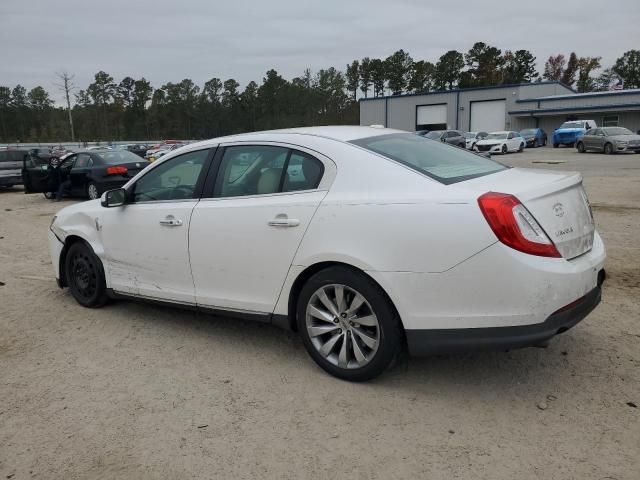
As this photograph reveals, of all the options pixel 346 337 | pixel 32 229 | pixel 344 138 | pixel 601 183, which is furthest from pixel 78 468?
pixel 601 183

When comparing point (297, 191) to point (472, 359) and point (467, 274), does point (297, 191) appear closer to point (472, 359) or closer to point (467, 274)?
point (467, 274)

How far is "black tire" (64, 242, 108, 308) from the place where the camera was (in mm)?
5039

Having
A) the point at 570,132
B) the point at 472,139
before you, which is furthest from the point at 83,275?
the point at 570,132

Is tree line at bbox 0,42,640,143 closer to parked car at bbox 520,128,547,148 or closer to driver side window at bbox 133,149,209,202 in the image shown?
parked car at bbox 520,128,547,148

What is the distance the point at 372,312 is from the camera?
3291 millimetres

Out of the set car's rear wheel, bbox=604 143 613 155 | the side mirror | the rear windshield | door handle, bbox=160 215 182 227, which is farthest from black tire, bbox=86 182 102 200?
car's rear wheel, bbox=604 143 613 155

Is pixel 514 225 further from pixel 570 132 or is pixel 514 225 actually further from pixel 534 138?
pixel 534 138

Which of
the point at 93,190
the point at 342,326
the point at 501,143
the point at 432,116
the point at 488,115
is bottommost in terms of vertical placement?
the point at 93,190

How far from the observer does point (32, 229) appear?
10617 mm

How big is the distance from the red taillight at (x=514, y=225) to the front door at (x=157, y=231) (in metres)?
2.24

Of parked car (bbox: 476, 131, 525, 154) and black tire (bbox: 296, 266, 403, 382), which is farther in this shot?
parked car (bbox: 476, 131, 525, 154)

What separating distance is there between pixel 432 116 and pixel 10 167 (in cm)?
4668

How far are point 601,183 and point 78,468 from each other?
14.9m

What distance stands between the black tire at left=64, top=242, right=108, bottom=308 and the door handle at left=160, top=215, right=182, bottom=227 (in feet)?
3.53
